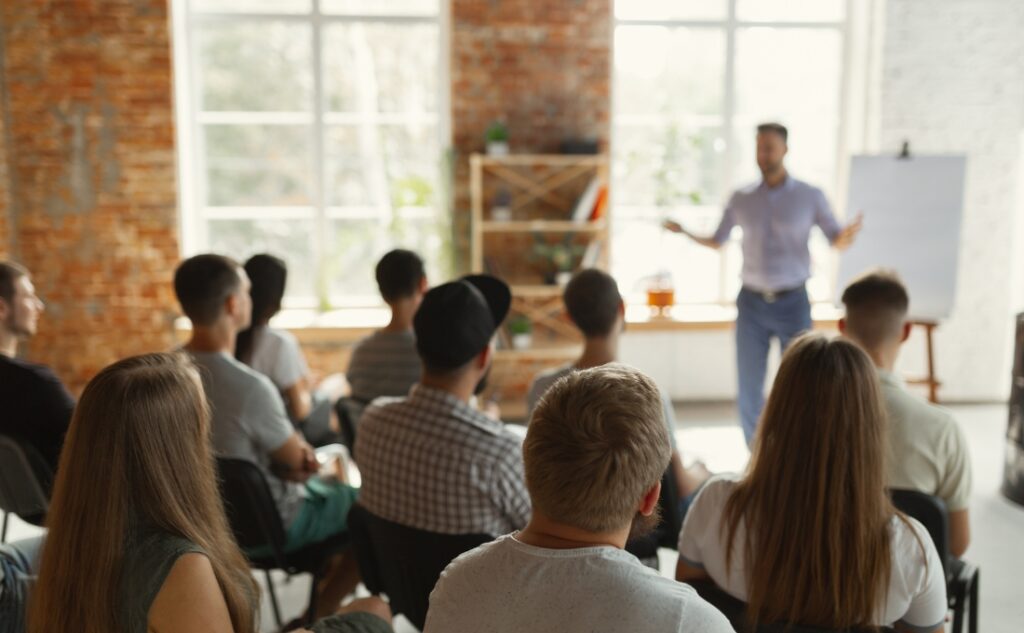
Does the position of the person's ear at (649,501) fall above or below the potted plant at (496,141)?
below

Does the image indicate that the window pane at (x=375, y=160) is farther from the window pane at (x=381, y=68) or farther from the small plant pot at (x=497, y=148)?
the small plant pot at (x=497, y=148)

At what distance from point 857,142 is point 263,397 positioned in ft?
17.0

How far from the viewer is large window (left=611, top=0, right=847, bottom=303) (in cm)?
670

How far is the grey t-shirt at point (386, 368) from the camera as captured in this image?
11.3 feet

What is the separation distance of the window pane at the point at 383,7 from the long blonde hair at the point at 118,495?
17.4 feet

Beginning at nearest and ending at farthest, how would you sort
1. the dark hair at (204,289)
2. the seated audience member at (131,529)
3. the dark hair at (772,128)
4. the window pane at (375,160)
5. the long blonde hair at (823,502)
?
the seated audience member at (131,529), the long blonde hair at (823,502), the dark hair at (204,289), the dark hair at (772,128), the window pane at (375,160)

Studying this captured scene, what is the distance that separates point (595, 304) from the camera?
9.72ft

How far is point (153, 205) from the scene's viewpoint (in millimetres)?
6047

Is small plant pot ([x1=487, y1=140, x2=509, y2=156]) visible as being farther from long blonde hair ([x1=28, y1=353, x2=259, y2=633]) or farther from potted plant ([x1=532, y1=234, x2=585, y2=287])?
long blonde hair ([x1=28, y1=353, x2=259, y2=633])

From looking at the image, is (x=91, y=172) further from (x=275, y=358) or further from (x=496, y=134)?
(x=275, y=358)

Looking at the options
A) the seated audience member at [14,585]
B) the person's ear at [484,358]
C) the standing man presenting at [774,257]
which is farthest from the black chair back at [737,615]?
the standing man presenting at [774,257]

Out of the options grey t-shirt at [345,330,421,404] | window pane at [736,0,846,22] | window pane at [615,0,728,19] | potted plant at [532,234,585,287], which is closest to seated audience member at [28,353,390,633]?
grey t-shirt at [345,330,421,404]

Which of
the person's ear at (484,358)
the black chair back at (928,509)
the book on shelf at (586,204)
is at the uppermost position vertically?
the book on shelf at (586,204)

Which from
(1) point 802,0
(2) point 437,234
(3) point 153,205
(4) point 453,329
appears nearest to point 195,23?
(3) point 153,205
